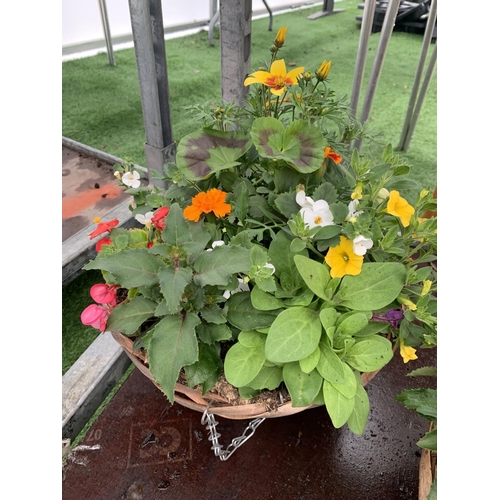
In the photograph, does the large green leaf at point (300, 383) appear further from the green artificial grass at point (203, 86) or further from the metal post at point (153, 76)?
the green artificial grass at point (203, 86)

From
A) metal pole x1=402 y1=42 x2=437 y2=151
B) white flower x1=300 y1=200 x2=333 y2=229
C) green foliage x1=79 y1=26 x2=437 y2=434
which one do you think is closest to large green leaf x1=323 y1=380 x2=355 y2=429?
green foliage x1=79 y1=26 x2=437 y2=434

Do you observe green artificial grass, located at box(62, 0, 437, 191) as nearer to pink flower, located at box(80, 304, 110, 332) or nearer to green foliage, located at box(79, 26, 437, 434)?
green foliage, located at box(79, 26, 437, 434)

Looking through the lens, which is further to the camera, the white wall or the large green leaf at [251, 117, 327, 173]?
the white wall

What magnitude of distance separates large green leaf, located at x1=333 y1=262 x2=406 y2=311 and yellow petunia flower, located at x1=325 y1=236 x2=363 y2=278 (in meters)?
0.02

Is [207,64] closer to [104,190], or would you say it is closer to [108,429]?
[104,190]

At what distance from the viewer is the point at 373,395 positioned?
2.64 feet

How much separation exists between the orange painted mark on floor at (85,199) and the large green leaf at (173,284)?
125 cm

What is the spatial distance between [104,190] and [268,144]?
1.29 metres

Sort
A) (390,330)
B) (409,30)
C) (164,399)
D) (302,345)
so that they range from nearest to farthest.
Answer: (302,345), (390,330), (164,399), (409,30)

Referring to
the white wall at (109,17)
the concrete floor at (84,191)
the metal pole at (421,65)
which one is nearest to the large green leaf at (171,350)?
the concrete floor at (84,191)

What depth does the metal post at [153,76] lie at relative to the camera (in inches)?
42.9

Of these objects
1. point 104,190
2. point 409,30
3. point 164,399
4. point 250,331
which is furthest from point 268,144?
point 409,30

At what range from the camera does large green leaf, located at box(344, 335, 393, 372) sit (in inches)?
22.6

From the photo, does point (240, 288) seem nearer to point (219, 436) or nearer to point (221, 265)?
point (221, 265)
